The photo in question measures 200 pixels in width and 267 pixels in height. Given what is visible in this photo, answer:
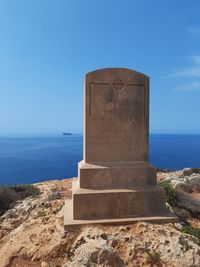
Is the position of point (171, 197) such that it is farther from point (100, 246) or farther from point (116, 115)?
point (100, 246)

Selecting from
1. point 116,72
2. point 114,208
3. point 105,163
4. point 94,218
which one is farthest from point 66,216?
point 116,72

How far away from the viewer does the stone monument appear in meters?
5.97

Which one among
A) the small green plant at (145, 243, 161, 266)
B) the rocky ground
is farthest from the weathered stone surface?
the small green plant at (145, 243, 161, 266)

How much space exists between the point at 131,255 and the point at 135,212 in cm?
136

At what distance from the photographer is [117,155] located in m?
6.39

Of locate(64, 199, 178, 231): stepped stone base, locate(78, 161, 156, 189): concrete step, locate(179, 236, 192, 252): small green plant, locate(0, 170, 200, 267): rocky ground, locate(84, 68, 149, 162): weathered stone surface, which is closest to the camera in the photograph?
locate(0, 170, 200, 267): rocky ground

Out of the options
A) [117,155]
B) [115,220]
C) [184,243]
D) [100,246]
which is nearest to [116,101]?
[117,155]

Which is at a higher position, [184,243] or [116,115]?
[116,115]

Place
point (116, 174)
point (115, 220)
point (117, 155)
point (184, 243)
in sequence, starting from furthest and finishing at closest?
point (117, 155), point (116, 174), point (115, 220), point (184, 243)

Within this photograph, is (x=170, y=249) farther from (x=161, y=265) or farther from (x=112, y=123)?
(x=112, y=123)

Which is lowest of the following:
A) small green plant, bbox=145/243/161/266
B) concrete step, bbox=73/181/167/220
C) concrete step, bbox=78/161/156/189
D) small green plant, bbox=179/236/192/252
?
small green plant, bbox=145/243/161/266

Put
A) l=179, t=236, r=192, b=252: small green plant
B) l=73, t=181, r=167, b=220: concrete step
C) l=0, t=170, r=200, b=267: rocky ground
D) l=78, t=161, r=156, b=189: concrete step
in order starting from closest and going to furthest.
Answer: l=0, t=170, r=200, b=267: rocky ground
l=179, t=236, r=192, b=252: small green plant
l=73, t=181, r=167, b=220: concrete step
l=78, t=161, r=156, b=189: concrete step

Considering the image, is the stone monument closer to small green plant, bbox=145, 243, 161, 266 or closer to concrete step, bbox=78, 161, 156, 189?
concrete step, bbox=78, 161, 156, 189

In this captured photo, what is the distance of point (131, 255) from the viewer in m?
4.80
